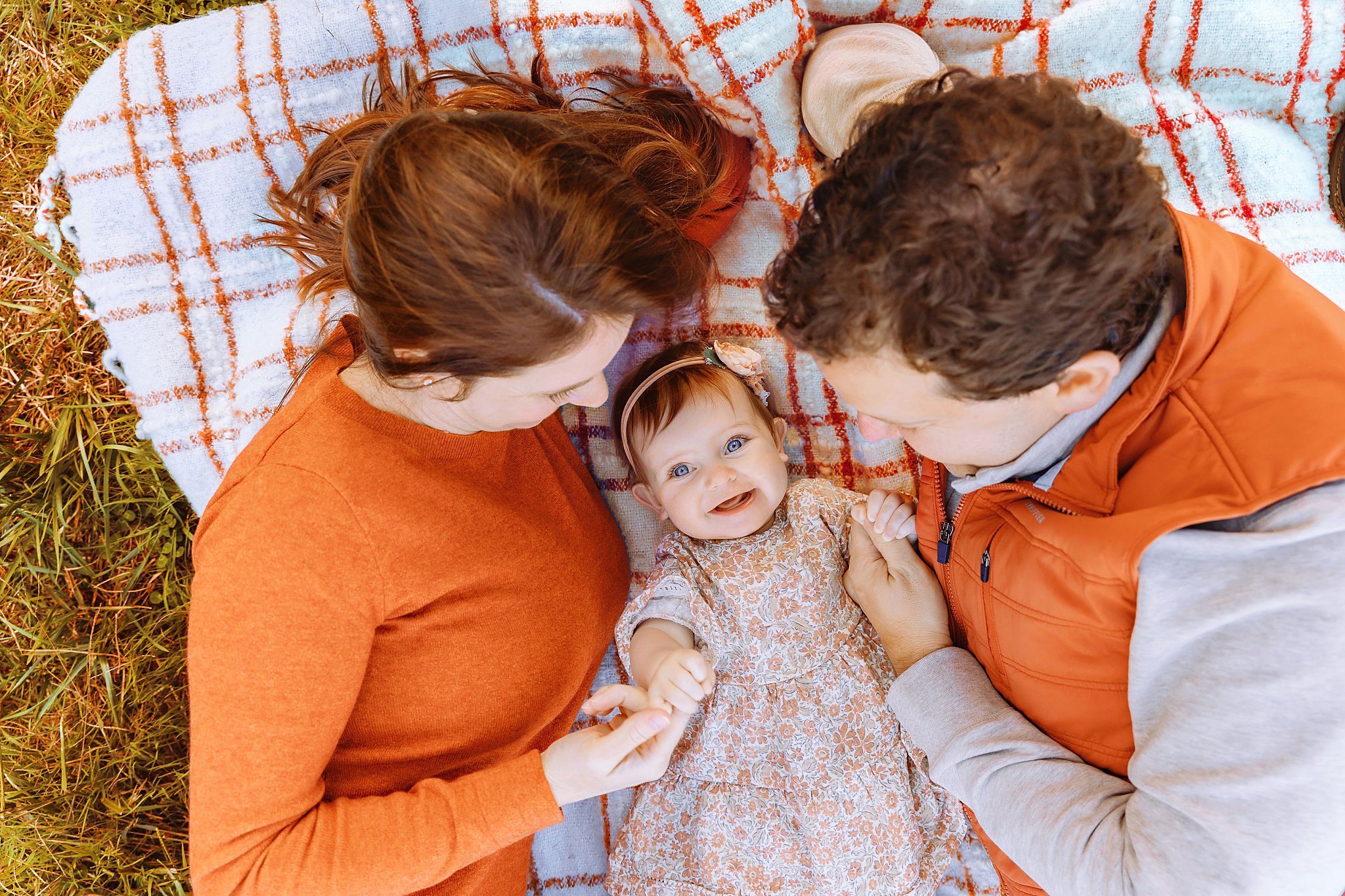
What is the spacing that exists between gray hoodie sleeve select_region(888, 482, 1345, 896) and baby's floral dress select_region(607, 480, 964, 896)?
60 centimetres

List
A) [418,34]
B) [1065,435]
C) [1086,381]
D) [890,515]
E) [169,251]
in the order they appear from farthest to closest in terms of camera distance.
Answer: [169,251]
[418,34]
[890,515]
[1065,435]
[1086,381]

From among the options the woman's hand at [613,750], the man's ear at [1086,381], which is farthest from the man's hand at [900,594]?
the man's ear at [1086,381]

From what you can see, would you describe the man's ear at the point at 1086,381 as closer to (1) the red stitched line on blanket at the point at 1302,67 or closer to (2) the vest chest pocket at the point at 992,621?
(2) the vest chest pocket at the point at 992,621

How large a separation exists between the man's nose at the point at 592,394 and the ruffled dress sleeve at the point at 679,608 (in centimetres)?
54

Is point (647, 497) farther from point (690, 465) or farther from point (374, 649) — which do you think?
point (374, 649)

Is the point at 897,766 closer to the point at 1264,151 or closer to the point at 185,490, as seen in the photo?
the point at 1264,151

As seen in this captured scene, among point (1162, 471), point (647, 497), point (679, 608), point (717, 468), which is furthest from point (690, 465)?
point (1162, 471)

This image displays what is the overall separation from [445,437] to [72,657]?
1.54 metres

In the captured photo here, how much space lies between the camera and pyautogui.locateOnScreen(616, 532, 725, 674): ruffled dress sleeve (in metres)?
2.01

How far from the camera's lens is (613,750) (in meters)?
1.67

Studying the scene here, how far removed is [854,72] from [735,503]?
95 centimetres

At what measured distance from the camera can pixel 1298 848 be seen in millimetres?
1116

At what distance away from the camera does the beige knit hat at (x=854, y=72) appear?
173 cm

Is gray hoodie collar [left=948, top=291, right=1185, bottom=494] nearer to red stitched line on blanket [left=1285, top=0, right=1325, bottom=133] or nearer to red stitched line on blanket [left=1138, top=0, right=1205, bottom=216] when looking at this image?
red stitched line on blanket [left=1138, top=0, right=1205, bottom=216]
